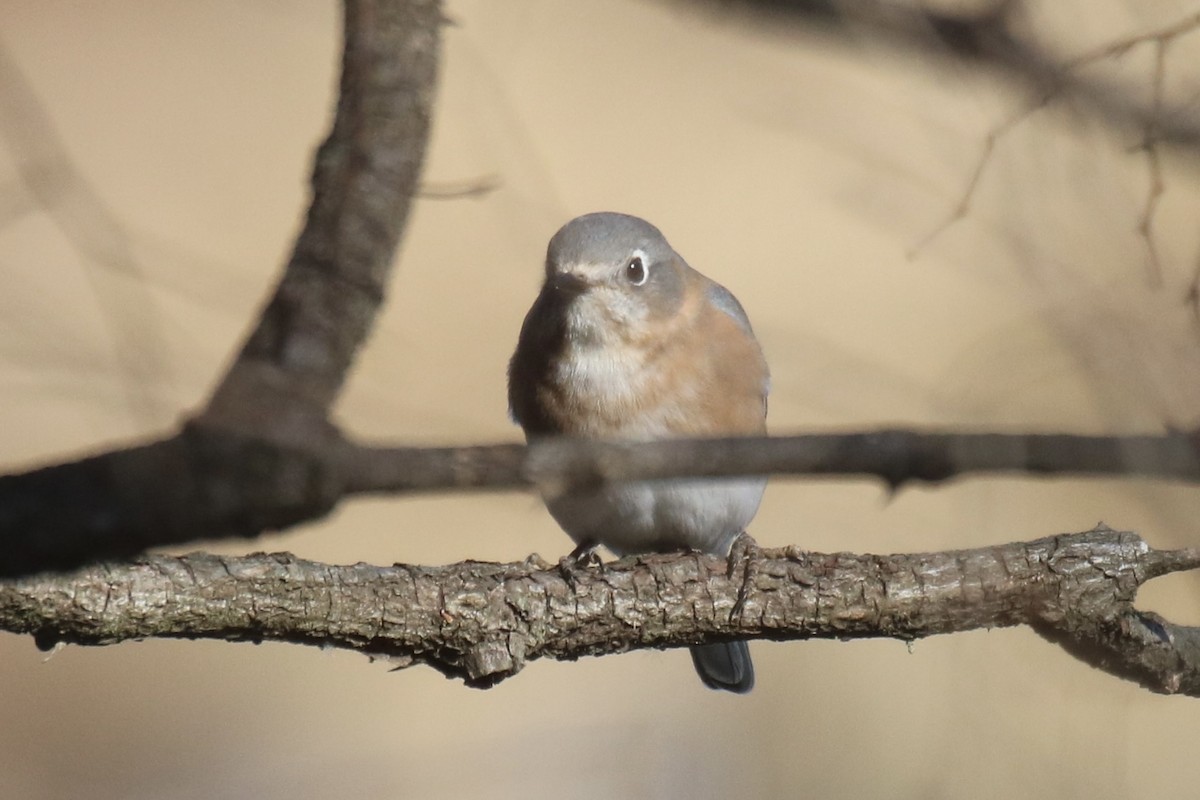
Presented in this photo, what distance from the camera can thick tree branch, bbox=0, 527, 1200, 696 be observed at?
282 centimetres

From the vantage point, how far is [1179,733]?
18.7 feet

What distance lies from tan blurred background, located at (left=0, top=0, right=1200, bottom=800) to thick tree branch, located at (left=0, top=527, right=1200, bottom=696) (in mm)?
228

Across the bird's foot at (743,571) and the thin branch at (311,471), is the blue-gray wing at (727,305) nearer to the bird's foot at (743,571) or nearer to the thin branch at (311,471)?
the bird's foot at (743,571)

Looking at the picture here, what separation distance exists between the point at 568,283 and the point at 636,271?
0.29m

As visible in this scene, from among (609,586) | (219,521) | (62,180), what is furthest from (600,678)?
(219,521)

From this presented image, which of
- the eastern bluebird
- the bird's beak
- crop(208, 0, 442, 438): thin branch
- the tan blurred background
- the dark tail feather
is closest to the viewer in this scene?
crop(208, 0, 442, 438): thin branch

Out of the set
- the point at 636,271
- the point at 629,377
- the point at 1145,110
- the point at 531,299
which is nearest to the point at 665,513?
the point at 629,377

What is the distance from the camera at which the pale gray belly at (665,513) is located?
13.5 ft

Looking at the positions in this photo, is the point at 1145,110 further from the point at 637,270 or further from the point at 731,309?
the point at 731,309

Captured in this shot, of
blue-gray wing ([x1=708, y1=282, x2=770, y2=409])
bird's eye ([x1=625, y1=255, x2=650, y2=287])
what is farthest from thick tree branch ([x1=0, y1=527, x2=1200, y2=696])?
blue-gray wing ([x1=708, y1=282, x2=770, y2=409])

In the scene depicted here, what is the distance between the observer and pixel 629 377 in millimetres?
4164

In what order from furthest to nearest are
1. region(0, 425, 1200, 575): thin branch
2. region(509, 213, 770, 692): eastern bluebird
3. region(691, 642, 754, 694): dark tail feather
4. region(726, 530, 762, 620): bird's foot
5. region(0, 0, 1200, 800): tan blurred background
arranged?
1. region(691, 642, 754, 694): dark tail feather
2. region(509, 213, 770, 692): eastern bluebird
3. region(726, 530, 762, 620): bird's foot
4. region(0, 0, 1200, 800): tan blurred background
5. region(0, 425, 1200, 575): thin branch

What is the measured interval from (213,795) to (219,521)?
5006 millimetres

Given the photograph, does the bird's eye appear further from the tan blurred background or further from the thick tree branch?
the thick tree branch
